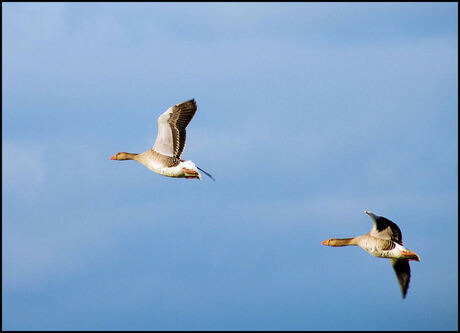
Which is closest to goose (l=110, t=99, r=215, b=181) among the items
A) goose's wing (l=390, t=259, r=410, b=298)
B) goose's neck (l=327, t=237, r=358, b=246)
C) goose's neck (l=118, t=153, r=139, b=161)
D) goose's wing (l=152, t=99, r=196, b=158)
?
goose's wing (l=152, t=99, r=196, b=158)

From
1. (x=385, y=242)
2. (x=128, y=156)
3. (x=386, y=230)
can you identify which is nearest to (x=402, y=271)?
(x=385, y=242)

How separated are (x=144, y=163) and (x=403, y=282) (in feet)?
29.4

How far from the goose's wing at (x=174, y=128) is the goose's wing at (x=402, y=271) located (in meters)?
7.61

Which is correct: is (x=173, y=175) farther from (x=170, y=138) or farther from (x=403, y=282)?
(x=403, y=282)

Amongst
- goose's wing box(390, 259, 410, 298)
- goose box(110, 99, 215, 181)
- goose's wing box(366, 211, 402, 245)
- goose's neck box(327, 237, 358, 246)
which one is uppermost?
goose box(110, 99, 215, 181)

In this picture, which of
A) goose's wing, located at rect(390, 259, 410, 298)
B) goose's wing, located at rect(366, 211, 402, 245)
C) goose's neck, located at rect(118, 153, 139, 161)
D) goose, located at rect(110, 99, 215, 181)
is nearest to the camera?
goose's wing, located at rect(366, 211, 402, 245)

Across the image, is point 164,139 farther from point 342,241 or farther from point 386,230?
point 386,230

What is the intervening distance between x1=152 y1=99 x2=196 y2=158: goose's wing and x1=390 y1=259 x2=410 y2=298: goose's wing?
7.61 m

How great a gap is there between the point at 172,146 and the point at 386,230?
7030 millimetres

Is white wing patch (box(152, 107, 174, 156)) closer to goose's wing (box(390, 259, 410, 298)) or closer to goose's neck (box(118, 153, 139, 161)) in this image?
goose's neck (box(118, 153, 139, 161))

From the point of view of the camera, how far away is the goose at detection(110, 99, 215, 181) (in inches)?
1114

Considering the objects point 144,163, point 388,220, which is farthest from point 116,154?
point 388,220

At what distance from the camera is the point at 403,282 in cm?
2908

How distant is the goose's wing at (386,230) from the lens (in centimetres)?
2720
